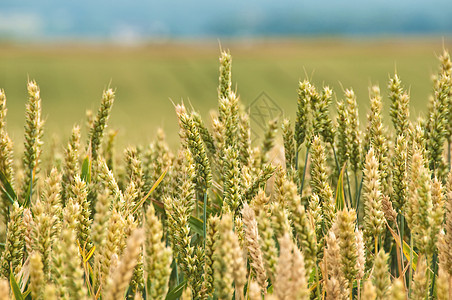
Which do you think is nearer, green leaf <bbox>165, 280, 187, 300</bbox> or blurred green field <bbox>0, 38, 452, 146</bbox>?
green leaf <bbox>165, 280, 187, 300</bbox>

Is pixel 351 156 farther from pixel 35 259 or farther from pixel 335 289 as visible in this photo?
pixel 35 259

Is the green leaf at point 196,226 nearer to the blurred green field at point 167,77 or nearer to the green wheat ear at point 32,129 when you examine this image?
the green wheat ear at point 32,129

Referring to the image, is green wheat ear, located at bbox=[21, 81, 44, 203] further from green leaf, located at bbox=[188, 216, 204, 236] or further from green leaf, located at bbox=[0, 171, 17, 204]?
green leaf, located at bbox=[188, 216, 204, 236]

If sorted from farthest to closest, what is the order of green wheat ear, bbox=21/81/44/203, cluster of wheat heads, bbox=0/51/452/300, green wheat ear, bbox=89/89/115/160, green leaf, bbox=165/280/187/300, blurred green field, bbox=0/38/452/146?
1. blurred green field, bbox=0/38/452/146
2. green wheat ear, bbox=89/89/115/160
3. green wheat ear, bbox=21/81/44/203
4. green leaf, bbox=165/280/187/300
5. cluster of wheat heads, bbox=0/51/452/300

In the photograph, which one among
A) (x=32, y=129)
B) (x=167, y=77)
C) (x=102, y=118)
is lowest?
(x=32, y=129)

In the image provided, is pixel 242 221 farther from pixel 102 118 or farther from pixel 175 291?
pixel 102 118

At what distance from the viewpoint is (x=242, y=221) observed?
1496 millimetres

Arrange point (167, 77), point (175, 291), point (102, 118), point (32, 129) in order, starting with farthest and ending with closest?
point (167, 77) → point (102, 118) → point (32, 129) → point (175, 291)

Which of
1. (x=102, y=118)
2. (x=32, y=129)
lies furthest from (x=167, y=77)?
(x=32, y=129)

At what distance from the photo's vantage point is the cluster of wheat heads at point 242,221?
3.49ft

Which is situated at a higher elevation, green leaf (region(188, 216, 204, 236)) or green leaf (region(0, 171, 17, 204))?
green leaf (region(0, 171, 17, 204))

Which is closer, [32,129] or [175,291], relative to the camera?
[175,291]

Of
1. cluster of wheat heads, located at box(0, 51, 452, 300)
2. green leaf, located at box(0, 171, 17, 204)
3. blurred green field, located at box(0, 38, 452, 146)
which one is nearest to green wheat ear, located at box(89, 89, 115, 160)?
cluster of wheat heads, located at box(0, 51, 452, 300)

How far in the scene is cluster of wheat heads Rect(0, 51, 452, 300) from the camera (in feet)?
3.49
